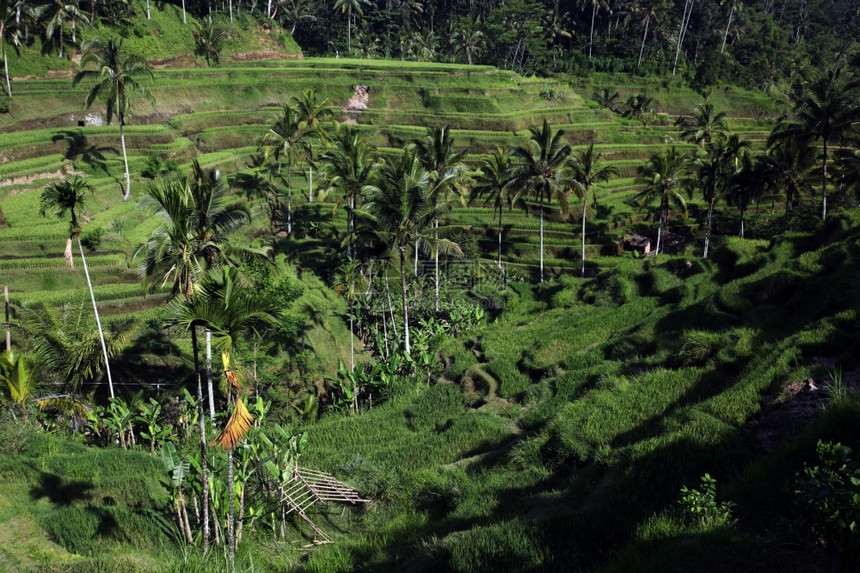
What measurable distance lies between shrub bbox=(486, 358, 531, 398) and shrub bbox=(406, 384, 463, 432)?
1.35 metres

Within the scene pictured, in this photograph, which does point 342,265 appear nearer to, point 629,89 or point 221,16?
point 221,16

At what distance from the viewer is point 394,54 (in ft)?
268

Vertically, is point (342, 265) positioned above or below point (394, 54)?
below

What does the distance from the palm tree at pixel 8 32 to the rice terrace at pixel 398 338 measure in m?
0.23

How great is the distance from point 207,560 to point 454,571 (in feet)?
11.9

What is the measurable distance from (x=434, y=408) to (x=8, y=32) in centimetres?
4403

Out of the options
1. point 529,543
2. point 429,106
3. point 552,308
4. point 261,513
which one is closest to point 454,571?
point 529,543

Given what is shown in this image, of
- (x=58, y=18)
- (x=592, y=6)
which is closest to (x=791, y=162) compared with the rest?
(x=58, y=18)

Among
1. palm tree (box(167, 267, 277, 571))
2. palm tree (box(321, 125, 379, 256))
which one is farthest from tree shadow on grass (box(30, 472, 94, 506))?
palm tree (box(321, 125, 379, 256))

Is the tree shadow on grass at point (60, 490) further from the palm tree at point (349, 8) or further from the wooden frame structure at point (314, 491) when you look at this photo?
the palm tree at point (349, 8)

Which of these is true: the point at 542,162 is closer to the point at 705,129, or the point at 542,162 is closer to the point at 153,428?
the point at 153,428

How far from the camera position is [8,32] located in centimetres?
4338

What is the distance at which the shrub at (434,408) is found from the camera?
61.2 feet

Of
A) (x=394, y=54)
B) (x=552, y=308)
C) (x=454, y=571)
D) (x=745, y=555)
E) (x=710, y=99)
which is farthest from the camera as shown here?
(x=394, y=54)
